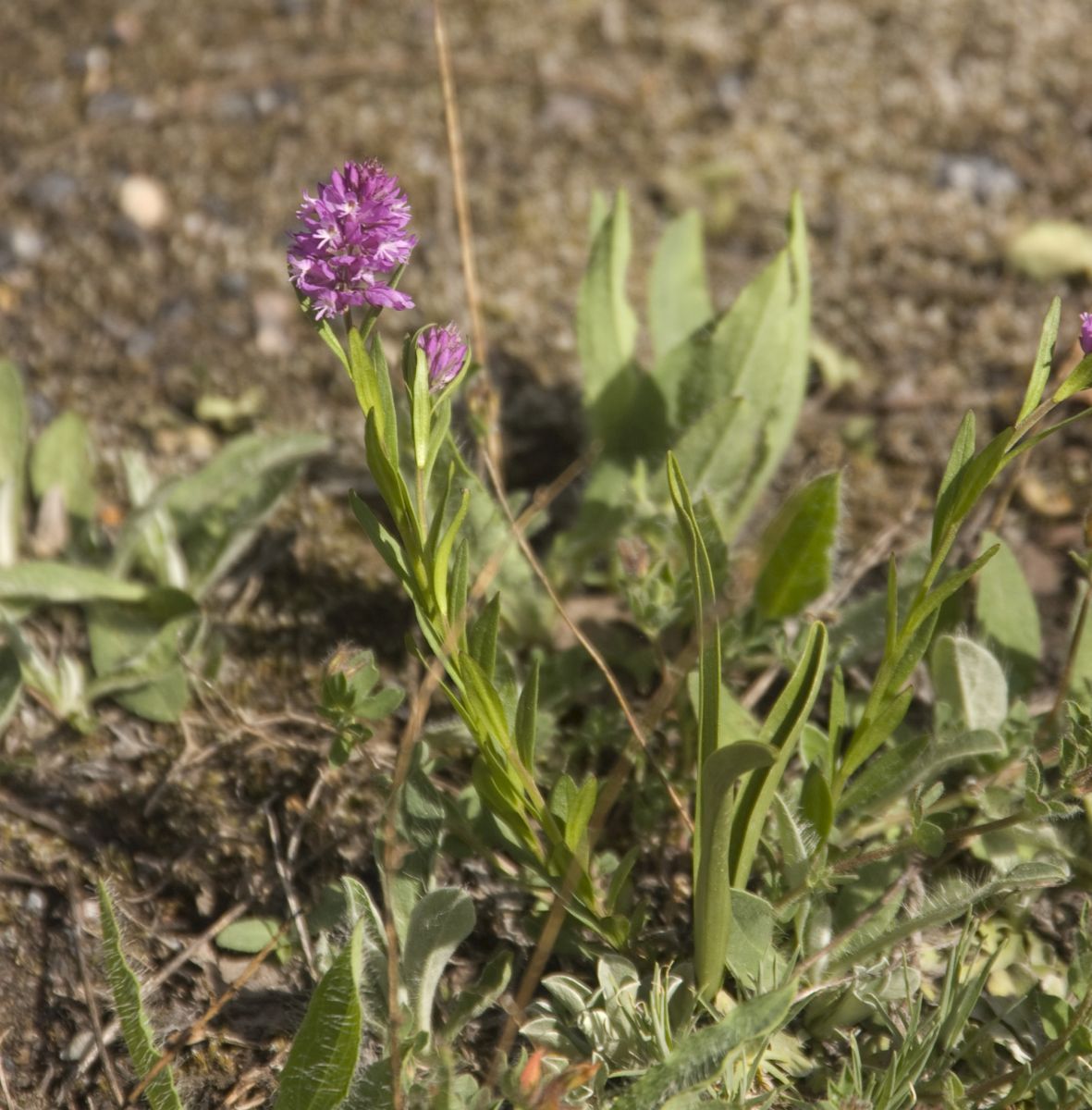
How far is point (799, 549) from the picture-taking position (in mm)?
1883

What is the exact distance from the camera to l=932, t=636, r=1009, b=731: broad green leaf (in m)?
1.76

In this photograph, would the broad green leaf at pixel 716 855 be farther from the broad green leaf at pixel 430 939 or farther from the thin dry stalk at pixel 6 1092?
the thin dry stalk at pixel 6 1092

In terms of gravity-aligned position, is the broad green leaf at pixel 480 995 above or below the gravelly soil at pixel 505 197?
below

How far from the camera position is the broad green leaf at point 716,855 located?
128 centimetres

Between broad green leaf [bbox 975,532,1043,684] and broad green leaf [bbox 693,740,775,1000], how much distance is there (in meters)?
0.66

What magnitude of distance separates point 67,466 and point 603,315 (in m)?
1.00

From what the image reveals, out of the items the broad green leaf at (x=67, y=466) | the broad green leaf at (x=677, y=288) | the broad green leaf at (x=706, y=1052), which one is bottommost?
the broad green leaf at (x=706, y=1052)

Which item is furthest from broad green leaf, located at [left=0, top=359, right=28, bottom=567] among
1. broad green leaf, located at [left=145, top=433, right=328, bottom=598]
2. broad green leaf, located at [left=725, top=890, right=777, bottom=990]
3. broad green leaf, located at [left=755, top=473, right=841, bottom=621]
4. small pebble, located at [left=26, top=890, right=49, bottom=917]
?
broad green leaf, located at [left=725, top=890, right=777, bottom=990]

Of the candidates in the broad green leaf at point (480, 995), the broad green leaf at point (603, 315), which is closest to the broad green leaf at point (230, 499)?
the broad green leaf at point (603, 315)

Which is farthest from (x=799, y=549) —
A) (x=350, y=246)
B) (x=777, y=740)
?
(x=350, y=246)

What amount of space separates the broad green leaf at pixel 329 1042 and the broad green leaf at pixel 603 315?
1.14 meters

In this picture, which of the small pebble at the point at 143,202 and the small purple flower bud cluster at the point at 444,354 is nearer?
the small purple flower bud cluster at the point at 444,354

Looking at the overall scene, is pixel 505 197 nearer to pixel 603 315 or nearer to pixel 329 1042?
pixel 603 315

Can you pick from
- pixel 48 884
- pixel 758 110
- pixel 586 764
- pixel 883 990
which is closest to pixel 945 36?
pixel 758 110
